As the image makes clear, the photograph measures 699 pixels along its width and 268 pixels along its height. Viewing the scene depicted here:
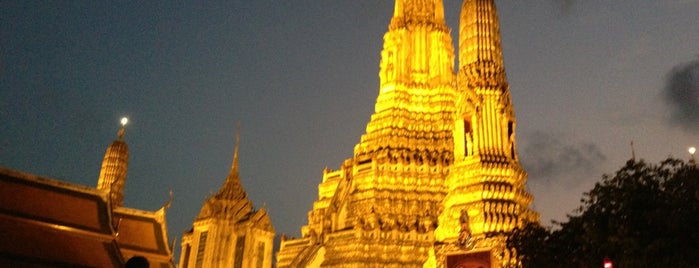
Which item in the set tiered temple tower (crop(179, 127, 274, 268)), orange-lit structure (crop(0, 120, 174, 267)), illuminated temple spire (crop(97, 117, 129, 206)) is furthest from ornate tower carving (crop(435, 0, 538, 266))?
illuminated temple spire (crop(97, 117, 129, 206))

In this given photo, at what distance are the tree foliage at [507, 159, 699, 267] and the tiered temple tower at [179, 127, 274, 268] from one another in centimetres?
2594

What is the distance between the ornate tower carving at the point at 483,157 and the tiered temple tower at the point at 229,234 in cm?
1849

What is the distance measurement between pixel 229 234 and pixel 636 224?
2918cm

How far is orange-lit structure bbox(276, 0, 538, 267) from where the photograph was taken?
23.9 meters

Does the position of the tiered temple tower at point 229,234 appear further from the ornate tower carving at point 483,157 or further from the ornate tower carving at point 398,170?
the ornate tower carving at point 483,157

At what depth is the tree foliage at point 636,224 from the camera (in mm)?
14367

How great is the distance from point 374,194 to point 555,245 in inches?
663

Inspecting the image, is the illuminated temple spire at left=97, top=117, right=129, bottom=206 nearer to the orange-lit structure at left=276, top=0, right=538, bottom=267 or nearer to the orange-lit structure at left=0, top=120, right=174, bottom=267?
the orange-lit structure at left=276, top=0, right=538, bottom=267

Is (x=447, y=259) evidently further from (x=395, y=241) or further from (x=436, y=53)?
(x=436, y=53)

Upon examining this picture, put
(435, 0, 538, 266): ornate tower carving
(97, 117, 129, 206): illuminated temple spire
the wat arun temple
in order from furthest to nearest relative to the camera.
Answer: (97, 117, 129, 206): illuminated temple spire < (435, 0, 538, 266): ornate tower carving < the wat arun temple

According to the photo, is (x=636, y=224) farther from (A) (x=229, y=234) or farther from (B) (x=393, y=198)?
(A) (x=229, y=234)

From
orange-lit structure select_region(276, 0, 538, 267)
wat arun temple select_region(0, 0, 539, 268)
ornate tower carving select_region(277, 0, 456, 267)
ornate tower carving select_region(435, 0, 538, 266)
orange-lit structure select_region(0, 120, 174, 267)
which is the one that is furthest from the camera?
ornate tower carving select_region(277, 0, 456, 267)

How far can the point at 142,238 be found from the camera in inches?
675

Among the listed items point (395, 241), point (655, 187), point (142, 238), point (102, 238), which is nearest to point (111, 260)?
point (102, 238)
